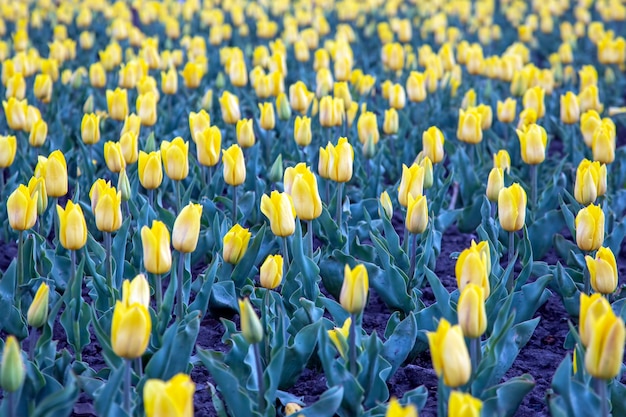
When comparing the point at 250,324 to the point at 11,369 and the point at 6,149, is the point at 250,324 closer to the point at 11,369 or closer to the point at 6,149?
the point at 11,369

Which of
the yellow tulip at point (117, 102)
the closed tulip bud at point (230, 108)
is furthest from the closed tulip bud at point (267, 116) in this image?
the yellow tulip at point (117, 102)

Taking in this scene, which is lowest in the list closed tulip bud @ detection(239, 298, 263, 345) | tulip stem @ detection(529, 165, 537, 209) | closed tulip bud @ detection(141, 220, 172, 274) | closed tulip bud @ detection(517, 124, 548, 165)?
tulip stem @ detection(529, 165, 537, 209)

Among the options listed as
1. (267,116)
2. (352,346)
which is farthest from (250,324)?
(267,116)

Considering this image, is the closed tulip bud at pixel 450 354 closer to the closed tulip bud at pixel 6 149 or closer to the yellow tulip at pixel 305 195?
the yellow tulip at pixel 305 195

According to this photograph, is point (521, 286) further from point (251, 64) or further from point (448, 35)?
point (448, 35)

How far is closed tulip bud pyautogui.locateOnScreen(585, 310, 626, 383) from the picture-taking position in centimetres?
178

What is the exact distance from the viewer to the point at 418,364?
9.11 ft

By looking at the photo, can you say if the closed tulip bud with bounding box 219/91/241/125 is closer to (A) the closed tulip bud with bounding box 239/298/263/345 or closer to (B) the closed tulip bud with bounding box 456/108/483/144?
(B) the closed tulip bud with bounding box 456/108/483/144

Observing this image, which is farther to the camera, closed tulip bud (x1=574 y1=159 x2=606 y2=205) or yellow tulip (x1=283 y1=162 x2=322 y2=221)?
closed tulip bud (x1=574 y1=159 x2=606 y2=205)

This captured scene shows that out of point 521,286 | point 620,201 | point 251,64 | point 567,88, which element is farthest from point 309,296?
point 251,64

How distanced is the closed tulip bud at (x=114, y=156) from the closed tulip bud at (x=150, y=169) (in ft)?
0.92

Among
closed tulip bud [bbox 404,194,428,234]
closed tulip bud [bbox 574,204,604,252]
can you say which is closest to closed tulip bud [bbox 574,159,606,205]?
closed tulip bud [bbox 574,204,604,252]

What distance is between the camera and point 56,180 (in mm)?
2953

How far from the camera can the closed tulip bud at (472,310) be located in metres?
1.97
